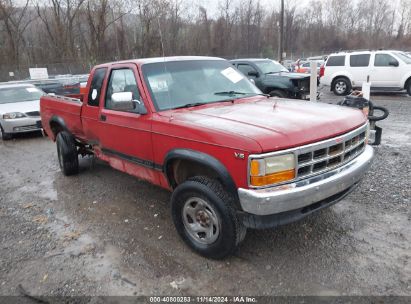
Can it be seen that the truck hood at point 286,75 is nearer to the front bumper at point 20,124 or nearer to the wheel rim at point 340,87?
the wheel rim at point 340,87

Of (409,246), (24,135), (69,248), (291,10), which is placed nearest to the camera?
(409,246)

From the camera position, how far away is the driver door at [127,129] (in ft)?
12.8

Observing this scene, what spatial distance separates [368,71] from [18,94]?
42.5ft

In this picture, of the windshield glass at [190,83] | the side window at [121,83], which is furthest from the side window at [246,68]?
the side window at [121,83]

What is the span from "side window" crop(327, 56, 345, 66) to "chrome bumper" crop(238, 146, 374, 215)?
1330cm

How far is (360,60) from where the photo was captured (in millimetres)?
14445

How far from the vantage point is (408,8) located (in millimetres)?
68688

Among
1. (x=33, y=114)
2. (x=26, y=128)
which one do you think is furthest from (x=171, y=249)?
(x=33, y=114)

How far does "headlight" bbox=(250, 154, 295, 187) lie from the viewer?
2762 mm

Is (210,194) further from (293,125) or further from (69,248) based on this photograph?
(69,248)

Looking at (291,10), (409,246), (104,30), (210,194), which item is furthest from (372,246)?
(291,10)

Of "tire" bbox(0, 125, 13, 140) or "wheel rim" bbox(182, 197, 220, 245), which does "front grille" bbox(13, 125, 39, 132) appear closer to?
"tire" bbox(0, 125, 13, 140)

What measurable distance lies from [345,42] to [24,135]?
62759 mm

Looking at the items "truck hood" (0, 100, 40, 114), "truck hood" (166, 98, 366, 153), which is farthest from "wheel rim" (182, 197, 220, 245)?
"truck hood" (0, 100, 40, 114)
